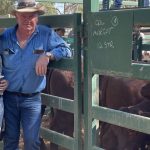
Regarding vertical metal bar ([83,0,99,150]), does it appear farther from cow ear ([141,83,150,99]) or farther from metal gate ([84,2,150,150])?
cow ear ([141,83,150,99])

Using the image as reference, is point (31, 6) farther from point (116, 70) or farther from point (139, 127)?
point (139, 127)

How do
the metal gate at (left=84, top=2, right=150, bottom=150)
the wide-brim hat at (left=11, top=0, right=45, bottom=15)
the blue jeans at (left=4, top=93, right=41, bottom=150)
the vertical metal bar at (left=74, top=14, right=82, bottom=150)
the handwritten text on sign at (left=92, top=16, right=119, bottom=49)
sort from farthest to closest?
the blue jeans at (left=4, top=93, right=41, bottom=150) < the wide-brim hat at (left=11, top=0, right=45, bottom=15) < the vertical metal bar at (left=74, top=14, right=82, bottom=150) < the handwritten text on sign at (left=92, top=16, right=119, bottom=49) < the metal gate at (left=84, top=2, right=150, bottom=150)

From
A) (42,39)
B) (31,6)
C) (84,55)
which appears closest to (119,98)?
(84,55)

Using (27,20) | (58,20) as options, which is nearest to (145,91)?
(58,20)

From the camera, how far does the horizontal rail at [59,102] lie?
4.36 m

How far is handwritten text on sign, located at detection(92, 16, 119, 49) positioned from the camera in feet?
12.1

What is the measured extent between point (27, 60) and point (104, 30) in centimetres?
95

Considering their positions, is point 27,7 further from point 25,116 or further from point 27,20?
point 25,116

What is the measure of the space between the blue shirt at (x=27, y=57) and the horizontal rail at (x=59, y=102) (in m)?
0.26

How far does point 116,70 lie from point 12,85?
4.09 feet

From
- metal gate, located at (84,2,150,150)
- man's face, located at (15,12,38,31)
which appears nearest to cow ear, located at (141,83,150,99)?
metal gate, located at (84,2,150,150)

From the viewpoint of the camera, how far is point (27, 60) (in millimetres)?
4344

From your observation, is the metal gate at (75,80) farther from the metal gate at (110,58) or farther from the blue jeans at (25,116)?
the blue jeans at (25,116)

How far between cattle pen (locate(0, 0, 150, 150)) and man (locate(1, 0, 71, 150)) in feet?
0.65
